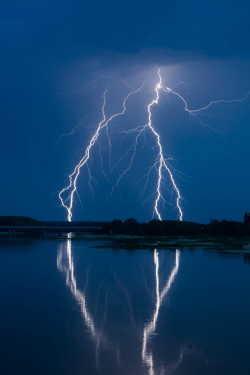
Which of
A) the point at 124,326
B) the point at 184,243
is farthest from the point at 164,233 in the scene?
the point at 124,326

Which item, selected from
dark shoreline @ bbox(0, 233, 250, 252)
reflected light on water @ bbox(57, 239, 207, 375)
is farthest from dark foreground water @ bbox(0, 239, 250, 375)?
dark shoreline @ bbox(0, 233, 250, 252)

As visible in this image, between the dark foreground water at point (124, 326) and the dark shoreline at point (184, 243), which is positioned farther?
the dark shoreline at point (184, 243)

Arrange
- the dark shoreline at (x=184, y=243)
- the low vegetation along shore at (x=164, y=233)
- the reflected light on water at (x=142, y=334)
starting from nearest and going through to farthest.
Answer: the reflected light on water at (x=142, y=334), the dark shoreline at (x=184, y=243), the low vegetation along shore at (x=164, y=233)

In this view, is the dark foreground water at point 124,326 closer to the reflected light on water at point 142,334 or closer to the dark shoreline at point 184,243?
the reflected light on water at point 142,334

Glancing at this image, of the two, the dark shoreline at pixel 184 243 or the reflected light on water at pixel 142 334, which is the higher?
the dark shoreline at pixel 184 243

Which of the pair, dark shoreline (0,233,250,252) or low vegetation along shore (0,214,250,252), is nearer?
dark shoreline (0,233,250,252)

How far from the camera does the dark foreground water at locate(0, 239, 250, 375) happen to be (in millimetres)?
7961

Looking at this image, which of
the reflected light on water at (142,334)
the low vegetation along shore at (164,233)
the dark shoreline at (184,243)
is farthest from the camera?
the low vegetation along shore at (164,233)

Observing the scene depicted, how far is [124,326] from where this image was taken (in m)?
10.7

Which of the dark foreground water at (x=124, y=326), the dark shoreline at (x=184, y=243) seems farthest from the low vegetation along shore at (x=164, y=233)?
the dark foreground water at (x=124, y=326)

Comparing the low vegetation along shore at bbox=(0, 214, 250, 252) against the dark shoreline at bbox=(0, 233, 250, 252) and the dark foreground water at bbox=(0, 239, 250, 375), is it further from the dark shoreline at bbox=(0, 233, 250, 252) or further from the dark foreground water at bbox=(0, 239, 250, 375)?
the dark foreground water at bbox=(0, 239, 250, 375)

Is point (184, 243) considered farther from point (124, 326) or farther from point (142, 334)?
point (142, 334)

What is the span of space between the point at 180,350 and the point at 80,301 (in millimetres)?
5702

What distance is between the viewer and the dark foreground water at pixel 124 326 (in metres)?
7.96
